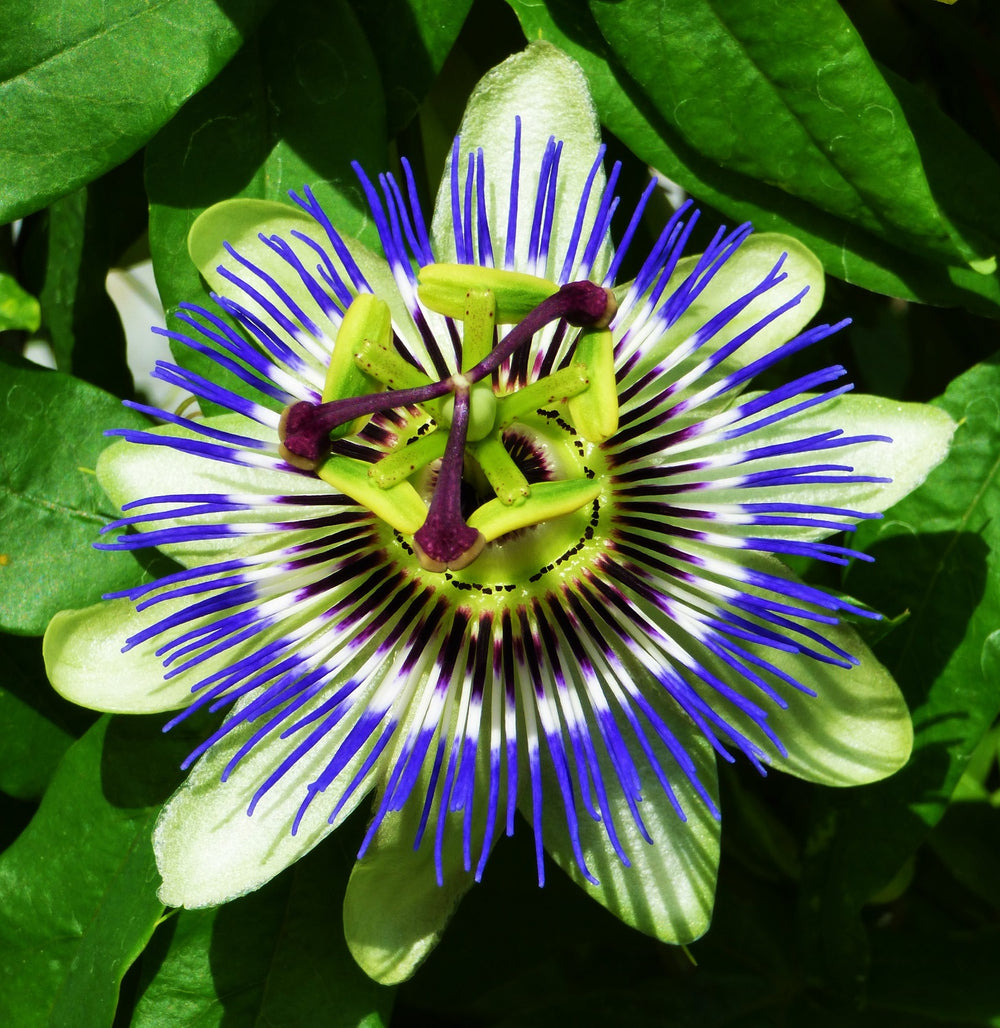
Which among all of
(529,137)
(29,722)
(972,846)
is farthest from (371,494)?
(972,846)

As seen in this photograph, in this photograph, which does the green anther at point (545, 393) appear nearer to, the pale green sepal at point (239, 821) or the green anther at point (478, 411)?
the green anther at point (478, 411)

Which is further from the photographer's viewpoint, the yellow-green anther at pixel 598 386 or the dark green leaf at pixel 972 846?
the dark green leaf at pixel 972 846

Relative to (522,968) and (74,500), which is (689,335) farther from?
(522,968)

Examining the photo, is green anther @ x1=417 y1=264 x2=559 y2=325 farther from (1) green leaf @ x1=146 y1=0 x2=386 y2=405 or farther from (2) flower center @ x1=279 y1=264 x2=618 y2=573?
(1) green leaf @ x1=146 y1=0 x2=386 y2=405

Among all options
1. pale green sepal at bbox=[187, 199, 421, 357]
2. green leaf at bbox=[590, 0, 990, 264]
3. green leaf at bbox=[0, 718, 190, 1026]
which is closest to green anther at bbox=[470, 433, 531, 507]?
pale green sepal at bbox=[187, 199, 421, 357]

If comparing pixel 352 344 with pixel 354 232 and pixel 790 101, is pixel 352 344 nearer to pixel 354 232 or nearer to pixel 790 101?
pixel 354 232

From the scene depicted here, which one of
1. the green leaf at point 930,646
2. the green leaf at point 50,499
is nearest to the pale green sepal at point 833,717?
the green leaf at point 930,646

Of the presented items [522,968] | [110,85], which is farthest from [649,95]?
[522,968]
